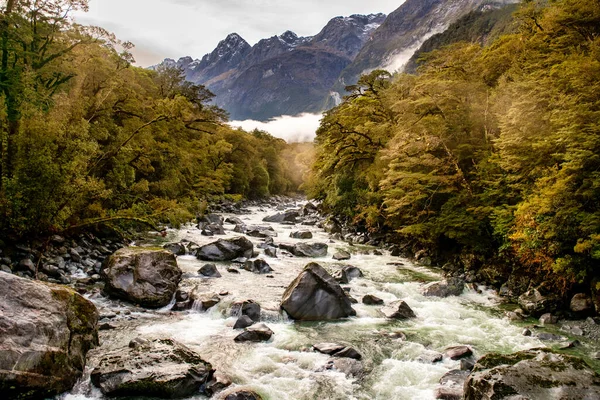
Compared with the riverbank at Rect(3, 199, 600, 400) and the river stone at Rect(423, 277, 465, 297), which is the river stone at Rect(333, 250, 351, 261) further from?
the river stone at Rect(423, 277, 465, 297)

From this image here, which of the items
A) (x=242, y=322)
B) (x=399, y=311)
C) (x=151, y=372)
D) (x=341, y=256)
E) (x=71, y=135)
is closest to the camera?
(x=151, y=372)

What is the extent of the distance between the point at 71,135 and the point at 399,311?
1305cm

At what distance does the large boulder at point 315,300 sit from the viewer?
11820 millimetres

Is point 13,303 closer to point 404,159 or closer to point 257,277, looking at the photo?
point 257,277

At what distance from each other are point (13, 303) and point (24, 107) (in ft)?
28.2

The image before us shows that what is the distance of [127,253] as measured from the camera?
1300cm

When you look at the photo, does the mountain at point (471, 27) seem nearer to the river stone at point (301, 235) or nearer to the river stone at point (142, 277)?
the river stone at point (301, 235)

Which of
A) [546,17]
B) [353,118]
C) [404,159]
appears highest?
[546,17]

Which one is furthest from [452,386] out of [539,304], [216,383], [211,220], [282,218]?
[282,218]

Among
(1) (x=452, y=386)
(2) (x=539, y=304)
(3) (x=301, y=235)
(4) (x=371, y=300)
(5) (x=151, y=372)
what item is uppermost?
(5) (x=151, y=372)

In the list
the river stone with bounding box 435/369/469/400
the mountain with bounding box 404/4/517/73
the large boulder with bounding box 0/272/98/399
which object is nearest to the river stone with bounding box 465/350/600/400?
the river stone with bounding box 435/369/469/400

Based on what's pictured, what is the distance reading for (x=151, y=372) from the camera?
24.0 ft

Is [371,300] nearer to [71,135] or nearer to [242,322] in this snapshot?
[242,322]

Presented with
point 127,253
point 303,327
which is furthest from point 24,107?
point 303,327
